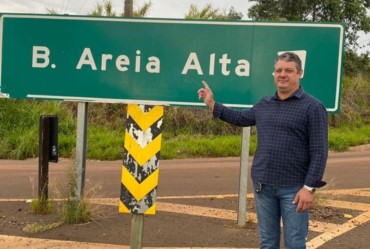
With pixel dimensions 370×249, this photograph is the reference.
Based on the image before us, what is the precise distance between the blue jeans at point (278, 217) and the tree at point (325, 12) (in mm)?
17856

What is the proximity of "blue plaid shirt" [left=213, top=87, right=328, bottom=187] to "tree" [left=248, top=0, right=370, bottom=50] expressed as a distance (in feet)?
58.5

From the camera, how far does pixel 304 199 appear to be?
3014mm

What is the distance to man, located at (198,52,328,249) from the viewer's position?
305 centimetres

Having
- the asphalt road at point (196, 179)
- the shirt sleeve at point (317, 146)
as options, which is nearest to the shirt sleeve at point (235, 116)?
the shirt sleeve at point (317, 146)

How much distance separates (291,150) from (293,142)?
0.05 metres

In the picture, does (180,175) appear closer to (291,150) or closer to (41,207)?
(41,207)

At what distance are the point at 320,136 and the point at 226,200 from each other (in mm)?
3747

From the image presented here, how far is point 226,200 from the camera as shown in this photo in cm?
665

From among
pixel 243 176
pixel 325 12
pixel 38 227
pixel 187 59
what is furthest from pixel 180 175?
pixel 325 12

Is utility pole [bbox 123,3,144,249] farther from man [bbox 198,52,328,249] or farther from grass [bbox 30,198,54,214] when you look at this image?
grass [bbox 30,198,54,214]

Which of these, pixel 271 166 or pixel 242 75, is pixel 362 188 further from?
pixel 271 166

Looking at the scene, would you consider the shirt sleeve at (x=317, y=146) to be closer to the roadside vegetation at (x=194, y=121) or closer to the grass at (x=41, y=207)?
the grass at (x=41, y=207)

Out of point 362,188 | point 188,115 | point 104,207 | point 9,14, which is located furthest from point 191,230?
point 188,115

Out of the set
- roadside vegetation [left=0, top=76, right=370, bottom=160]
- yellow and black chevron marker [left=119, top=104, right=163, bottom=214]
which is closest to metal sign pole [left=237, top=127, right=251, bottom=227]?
yellow and black chevron marker [left=119, top=104, right=163, bottom=214]
